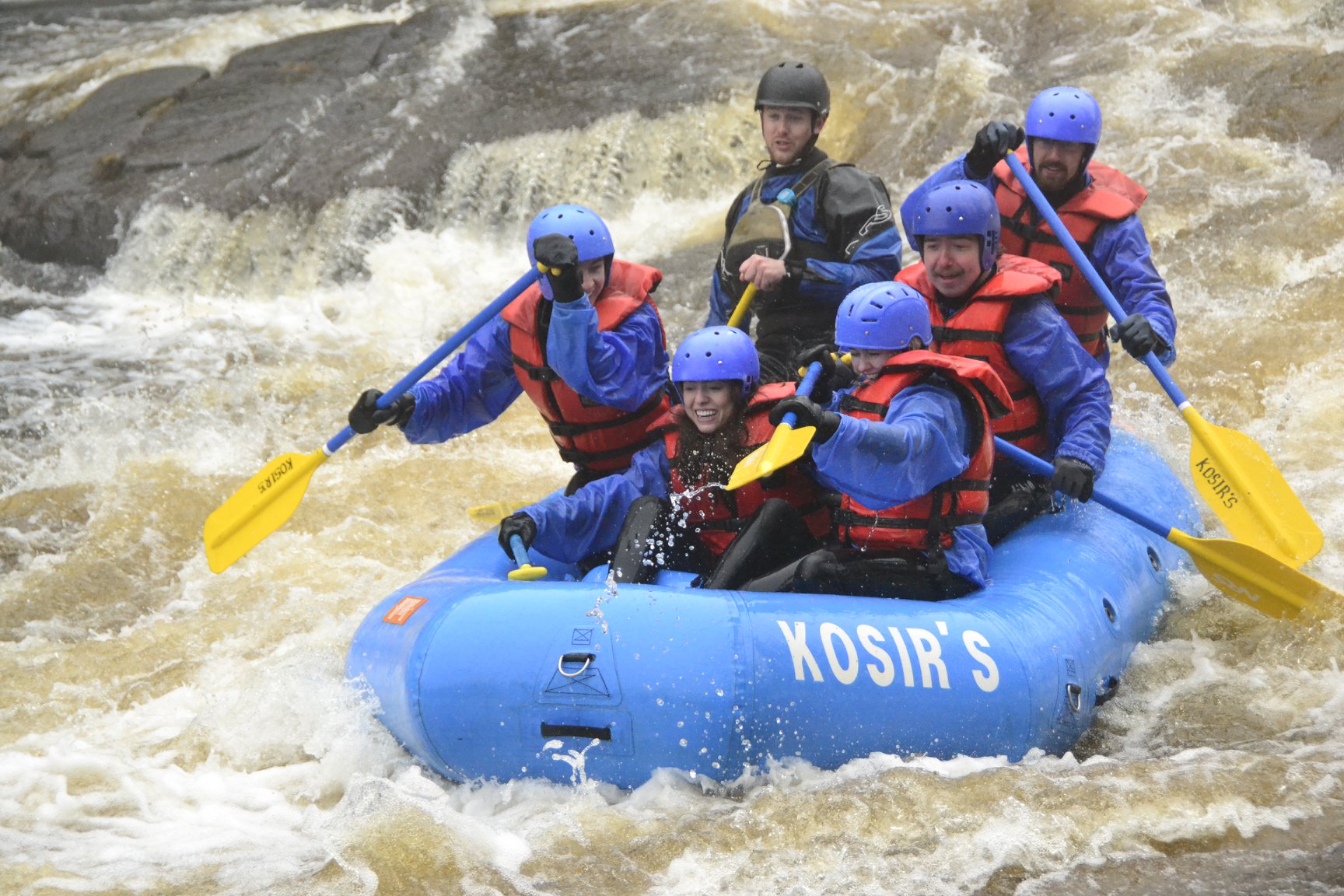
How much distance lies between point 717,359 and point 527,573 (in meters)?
0.85

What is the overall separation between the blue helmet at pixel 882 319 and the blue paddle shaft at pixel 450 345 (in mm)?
1093

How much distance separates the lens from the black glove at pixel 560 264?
164 inches

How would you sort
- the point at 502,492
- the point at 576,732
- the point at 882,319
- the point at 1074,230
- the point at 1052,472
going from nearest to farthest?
the point at 576,732 < the point at 882,319 < the point at 1052,472 < the point at 1074,230 < the point at 502,492

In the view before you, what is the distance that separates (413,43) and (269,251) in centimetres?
276

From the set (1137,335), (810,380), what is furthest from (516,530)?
(1137,335)

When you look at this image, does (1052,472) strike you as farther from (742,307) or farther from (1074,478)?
(742,307)

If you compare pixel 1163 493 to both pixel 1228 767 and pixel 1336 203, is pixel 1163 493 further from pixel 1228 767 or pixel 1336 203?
pixel 1336 203

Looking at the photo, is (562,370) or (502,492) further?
(502,492)

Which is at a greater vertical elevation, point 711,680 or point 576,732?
point 711,680

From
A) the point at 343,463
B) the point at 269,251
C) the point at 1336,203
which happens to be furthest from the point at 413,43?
the point at 1336,203

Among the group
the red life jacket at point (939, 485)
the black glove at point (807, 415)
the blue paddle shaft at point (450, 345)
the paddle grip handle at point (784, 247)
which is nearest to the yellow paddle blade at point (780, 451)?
the black glove at point (807, 415)

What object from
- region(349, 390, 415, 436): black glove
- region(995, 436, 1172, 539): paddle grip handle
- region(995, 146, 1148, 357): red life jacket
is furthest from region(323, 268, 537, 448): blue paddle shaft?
region(995, 146, 1148, 357): red life jacket

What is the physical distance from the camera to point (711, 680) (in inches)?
142

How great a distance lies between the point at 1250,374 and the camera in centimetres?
725
